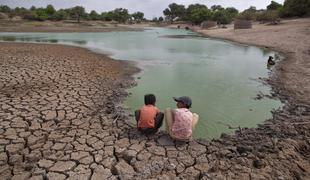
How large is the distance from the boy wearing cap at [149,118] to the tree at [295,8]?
142 ft

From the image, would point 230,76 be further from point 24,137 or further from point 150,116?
point 24,137

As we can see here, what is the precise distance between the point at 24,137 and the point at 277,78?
29.6ft

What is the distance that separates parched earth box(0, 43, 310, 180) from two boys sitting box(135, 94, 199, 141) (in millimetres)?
180

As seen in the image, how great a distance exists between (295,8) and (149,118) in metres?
45.2

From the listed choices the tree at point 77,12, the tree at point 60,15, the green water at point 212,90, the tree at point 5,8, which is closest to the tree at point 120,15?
the tree at point 77,12

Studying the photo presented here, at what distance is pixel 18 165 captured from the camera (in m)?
3.35

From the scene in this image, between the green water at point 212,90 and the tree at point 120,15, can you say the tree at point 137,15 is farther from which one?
the green water at point 212,90

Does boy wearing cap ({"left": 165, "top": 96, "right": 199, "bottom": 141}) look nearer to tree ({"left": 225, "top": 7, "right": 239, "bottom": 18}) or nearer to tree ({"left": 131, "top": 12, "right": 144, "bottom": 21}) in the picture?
tree ({"left": 225, "top": 7, "right": 239, "bottom": 18})

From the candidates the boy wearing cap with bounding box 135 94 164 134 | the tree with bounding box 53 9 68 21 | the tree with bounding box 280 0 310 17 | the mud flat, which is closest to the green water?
the mud flat

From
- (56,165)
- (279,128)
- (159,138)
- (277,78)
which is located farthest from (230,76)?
(56,165)

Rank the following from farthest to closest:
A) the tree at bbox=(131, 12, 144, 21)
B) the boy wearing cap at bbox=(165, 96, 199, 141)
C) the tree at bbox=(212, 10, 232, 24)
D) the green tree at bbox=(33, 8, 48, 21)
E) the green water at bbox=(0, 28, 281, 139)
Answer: the tree at bbox=(131, 12, 144, 21)
the green tree at bbox=(33, 8, 48, 21)
the tree at bbox=(212, 10, 232, 24)
the green water at bbox=(0, 28, 281, 139)
the boy wearing cap at bbox=(165, 96, 199, 141)

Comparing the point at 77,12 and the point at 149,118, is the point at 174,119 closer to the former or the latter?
the point at 149,118

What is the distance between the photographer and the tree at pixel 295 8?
3741 centimetres

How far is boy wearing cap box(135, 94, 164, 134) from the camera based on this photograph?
4039 millimetres
